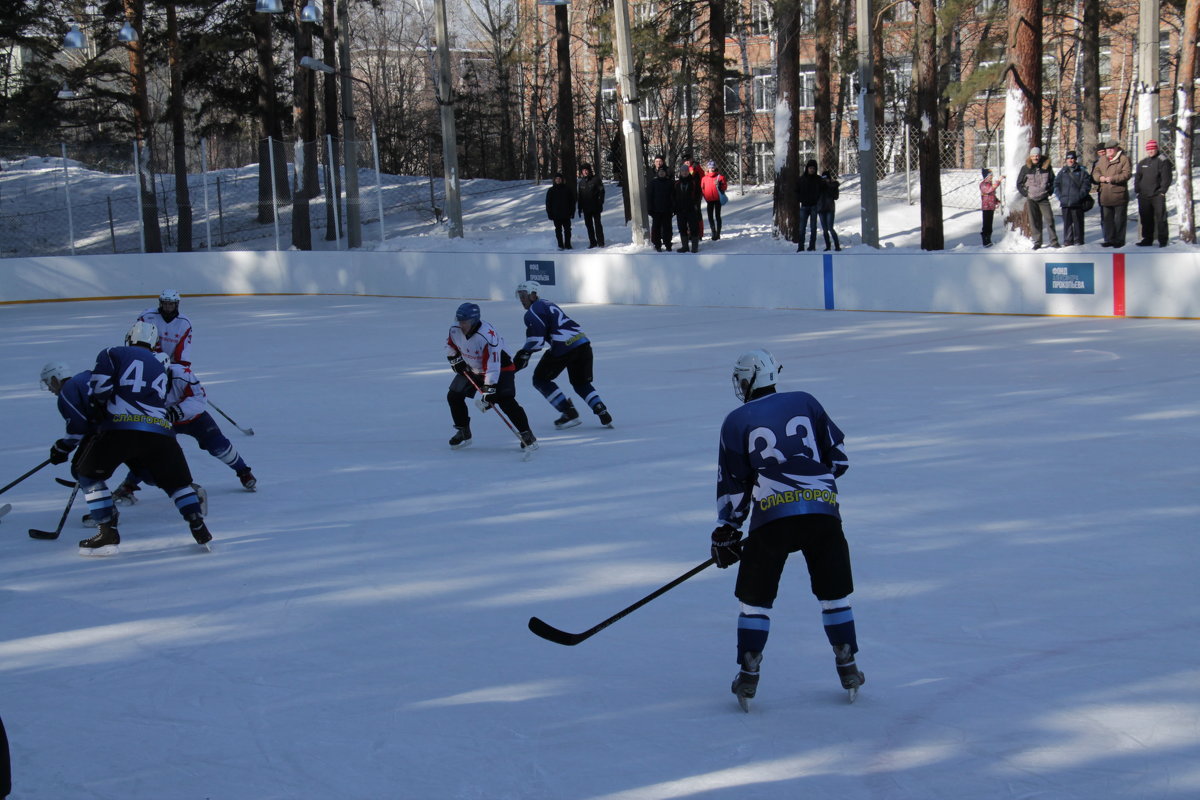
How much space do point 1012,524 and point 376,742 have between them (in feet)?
13.2

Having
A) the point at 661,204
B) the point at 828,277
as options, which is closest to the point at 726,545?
the point at 828,277

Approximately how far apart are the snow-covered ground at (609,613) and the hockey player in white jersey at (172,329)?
0.95m

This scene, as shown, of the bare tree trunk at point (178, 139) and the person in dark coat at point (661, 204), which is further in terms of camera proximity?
the bare tree trunk at point (178, 139)

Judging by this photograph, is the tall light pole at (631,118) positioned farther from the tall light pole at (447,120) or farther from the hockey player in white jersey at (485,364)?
the hockey player in white jersey at (485,364)

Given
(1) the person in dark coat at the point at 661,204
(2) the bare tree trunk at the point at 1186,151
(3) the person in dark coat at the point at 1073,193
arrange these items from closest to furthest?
(3) the person in dark coat at the point at 1073,193 < (2) the bare tree trunk at the point at 1186,151 < (1) the person in dark coat at the point at 661,204

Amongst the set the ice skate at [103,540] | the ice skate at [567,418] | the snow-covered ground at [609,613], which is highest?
the ice skate at [567,418]

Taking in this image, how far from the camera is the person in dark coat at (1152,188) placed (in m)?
16.8

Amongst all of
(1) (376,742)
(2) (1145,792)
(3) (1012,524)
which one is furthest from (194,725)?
(3) (1012,524)

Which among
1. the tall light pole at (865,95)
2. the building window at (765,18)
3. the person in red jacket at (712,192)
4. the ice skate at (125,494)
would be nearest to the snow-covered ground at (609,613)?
the ice skate at (125,494)

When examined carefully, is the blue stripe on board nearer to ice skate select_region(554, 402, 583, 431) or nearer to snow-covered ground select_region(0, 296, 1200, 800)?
snow-covered ground select_region(0, 296, 1200, 800)

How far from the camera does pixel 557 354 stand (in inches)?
412

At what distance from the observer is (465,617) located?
590cm

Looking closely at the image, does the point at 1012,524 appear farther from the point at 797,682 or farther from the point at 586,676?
the point at 586,676

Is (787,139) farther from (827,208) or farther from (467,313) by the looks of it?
(467,313)
